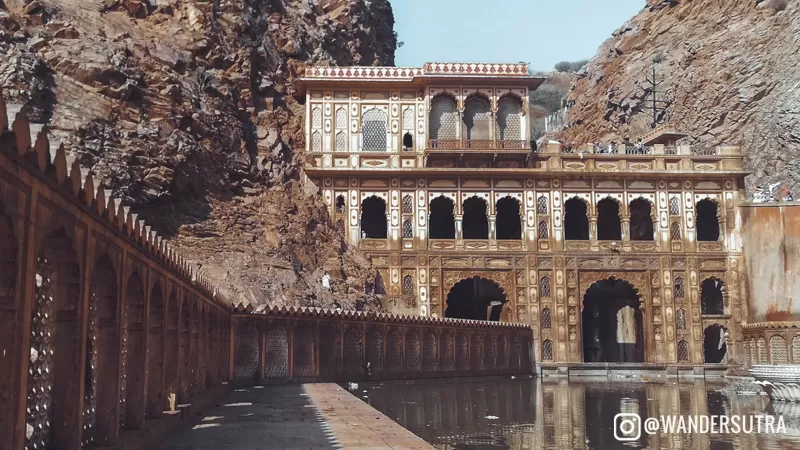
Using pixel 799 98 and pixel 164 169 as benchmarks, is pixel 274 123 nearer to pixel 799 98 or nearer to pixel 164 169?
pixel 164 169

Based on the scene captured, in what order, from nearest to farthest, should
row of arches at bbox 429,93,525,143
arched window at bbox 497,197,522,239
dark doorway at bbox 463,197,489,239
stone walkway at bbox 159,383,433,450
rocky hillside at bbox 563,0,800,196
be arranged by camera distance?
1. stone walkway at bbox 159,383,433,450
2. row of arches at bbox 429,93,525,143
3. arched window at bbox 497,197,522,239
4. dark doorway at bbox 463,197,489,239
5. rocky hillside at bbox 563,0,800,196

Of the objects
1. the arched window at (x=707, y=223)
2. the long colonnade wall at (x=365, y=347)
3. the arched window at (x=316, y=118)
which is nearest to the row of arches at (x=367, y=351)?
the long colonnade wall at (x=365, y=347)

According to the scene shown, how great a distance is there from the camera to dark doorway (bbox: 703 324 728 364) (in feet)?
137

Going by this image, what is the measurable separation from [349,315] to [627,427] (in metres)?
12.8

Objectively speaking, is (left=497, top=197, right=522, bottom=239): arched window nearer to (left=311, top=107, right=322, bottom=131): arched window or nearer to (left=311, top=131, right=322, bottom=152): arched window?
(left=311, top=131, right=322, bottom=152): arched window

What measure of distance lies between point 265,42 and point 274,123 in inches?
194

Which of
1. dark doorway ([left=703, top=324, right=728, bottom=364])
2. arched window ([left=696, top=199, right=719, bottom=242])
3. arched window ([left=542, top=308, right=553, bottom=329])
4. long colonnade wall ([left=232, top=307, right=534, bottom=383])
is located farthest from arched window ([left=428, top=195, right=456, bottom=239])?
dark doorway ([left=703, top=324, right=728, bottom=364])

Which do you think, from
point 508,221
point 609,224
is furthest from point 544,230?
point 609,224

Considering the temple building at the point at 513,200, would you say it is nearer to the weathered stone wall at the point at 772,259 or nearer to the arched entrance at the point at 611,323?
the weathered stone wall at the point at 772,259

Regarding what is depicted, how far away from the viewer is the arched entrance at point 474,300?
45.0 m

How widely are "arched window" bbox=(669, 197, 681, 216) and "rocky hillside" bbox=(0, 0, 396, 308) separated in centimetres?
1539

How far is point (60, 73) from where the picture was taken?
33.2 metres

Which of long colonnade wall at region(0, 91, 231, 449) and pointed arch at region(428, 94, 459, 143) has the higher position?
pointed arch at region(428, 94, 459, 143)

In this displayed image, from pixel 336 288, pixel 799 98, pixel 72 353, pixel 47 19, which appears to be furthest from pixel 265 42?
pixel 72 353
